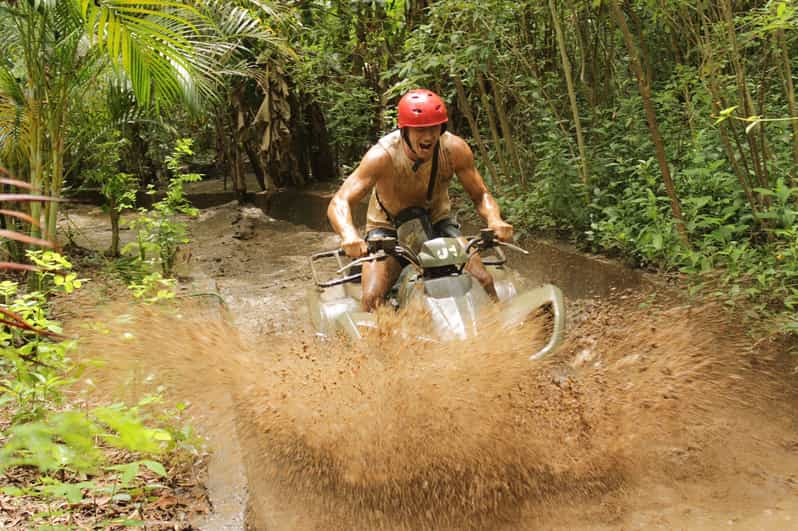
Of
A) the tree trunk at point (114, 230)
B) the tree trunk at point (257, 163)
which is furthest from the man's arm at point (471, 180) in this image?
the tree trunk at point (257, 163)

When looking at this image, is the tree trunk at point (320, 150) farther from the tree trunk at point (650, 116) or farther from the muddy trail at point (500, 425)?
the muddy trail at point (500, 425)

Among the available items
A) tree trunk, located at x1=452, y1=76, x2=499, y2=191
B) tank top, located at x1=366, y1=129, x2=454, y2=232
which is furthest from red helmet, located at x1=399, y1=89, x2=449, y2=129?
tree trunk, located at x1=452, y1=76, x2=499, y2=191

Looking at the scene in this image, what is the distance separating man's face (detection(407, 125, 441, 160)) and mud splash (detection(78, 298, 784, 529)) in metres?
1.09

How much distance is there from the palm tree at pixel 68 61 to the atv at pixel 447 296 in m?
2.06

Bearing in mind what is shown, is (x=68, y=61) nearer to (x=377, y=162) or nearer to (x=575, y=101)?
(x=377, y=162)

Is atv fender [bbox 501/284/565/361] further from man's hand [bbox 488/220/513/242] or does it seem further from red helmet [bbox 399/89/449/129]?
red helmet [bbox 399/89/449/129]

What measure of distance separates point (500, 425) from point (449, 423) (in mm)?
239

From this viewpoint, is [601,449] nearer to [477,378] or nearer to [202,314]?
[477,378]

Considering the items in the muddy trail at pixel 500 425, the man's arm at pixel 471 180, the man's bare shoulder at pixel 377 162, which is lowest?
the muddy trail at pixel 500 425

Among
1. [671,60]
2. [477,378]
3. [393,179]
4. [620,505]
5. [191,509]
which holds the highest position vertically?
[671,60]

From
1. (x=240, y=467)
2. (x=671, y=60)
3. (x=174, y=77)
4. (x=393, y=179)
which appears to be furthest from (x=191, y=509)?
(x=671, y=60)

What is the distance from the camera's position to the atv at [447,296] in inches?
145

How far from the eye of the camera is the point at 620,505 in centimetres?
339

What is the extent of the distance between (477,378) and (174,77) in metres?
3.39
